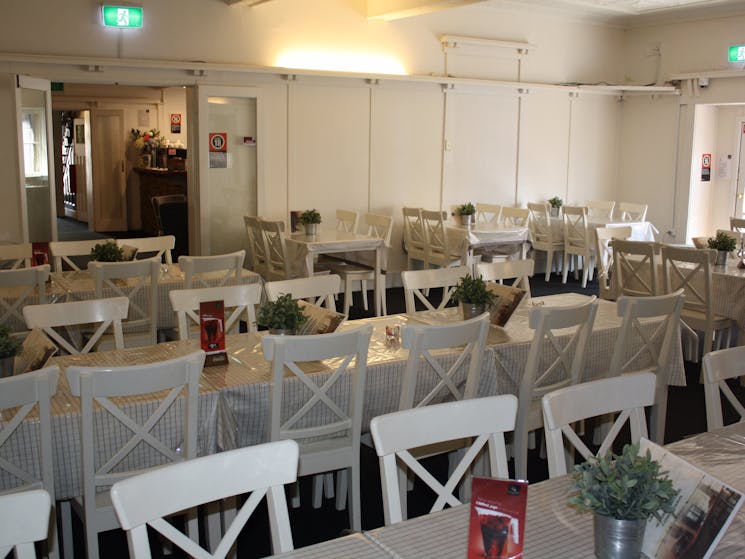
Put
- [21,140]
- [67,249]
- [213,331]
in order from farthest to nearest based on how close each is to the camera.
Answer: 1. [21,140]
2. [67,249]
3. [213,331]

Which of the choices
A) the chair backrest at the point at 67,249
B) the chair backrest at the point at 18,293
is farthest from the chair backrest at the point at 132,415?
the chair backrest at the point at 67,249

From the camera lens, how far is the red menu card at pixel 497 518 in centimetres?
171

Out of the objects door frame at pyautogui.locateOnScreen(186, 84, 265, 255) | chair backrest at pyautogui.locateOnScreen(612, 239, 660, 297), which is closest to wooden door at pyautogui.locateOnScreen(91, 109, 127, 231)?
door frame at pyautogui.locateOnScreen(186, 84, 265, 255)

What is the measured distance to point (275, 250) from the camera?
8.07 meters

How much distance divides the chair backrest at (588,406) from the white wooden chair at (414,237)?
22.4 ft

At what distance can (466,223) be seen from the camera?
9352mm

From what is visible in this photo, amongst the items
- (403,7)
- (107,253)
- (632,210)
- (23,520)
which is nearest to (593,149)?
(632,210)

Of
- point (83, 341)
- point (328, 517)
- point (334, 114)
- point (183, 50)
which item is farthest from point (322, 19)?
point (328, 517)

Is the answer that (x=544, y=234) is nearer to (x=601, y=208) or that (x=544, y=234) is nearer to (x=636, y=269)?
(x=601, y=208)

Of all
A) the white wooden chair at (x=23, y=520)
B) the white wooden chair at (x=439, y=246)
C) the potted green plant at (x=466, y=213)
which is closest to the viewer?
the white wooden chair at (x=23, y=520)

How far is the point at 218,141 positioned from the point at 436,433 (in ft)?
22.5

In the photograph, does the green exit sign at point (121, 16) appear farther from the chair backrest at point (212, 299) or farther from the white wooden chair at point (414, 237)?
the chair backrest at point (212, 299)

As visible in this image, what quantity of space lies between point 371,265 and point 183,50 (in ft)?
9.66

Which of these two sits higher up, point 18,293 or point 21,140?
point 21,140
